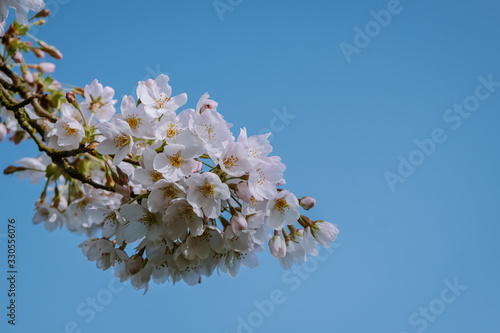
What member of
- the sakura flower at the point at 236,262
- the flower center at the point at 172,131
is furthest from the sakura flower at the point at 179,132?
the sakura flower at the point at 236,262

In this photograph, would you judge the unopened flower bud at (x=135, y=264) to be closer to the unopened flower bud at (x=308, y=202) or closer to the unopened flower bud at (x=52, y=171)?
the unopened flower bud at (x=308, y=202)

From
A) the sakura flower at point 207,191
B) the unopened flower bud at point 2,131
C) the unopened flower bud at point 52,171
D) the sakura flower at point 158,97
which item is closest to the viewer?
the sakura flower at point 207,191

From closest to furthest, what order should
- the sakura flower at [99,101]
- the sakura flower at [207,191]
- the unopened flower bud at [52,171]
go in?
the sakura flower at [207,191] < the sakura flower at [99,101] < the unopened flower bud at [52,171]

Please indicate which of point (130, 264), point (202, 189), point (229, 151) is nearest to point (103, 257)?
point (130, 264)

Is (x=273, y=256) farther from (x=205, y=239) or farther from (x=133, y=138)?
(x=133, y=138)

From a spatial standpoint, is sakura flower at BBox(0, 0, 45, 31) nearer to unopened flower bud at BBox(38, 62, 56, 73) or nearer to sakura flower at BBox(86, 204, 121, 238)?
sakura flower at BBox(86, 204, 121, 238)

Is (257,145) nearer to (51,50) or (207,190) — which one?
(207,190)

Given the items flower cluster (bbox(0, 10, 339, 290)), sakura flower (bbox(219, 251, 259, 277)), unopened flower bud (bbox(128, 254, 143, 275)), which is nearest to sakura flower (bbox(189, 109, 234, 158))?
flower cluster (bbox(0, 10, 339, 290))
